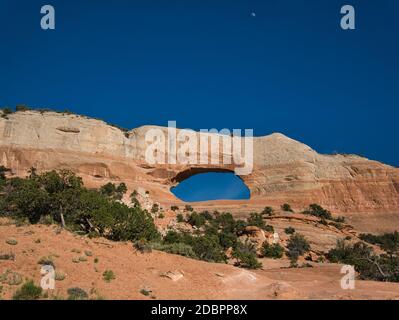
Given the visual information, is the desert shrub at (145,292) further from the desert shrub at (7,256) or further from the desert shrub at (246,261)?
the desert shrub at (246,261)

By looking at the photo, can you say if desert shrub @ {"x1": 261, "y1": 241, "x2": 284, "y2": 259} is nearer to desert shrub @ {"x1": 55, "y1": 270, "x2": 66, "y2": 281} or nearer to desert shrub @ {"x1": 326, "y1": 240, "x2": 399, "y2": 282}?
desert shrub @ {"x1": 326, "y1": 240, "x2": 399, "y2": 282}

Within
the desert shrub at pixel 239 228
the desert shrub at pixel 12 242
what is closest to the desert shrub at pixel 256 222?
the desert shrub at pixel 239 228

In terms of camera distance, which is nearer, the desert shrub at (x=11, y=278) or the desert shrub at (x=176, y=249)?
the desert shrub at (x=11, y=278)

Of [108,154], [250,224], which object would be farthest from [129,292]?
[108,154]

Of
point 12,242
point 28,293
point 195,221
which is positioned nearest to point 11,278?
point 28,293

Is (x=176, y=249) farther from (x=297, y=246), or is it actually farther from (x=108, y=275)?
(x=297, y=246)

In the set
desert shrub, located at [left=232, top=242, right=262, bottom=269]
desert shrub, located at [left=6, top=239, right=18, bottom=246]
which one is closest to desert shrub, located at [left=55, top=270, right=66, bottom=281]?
desert shrub, located at [left=6, top=239, right=18, bottom=246]
